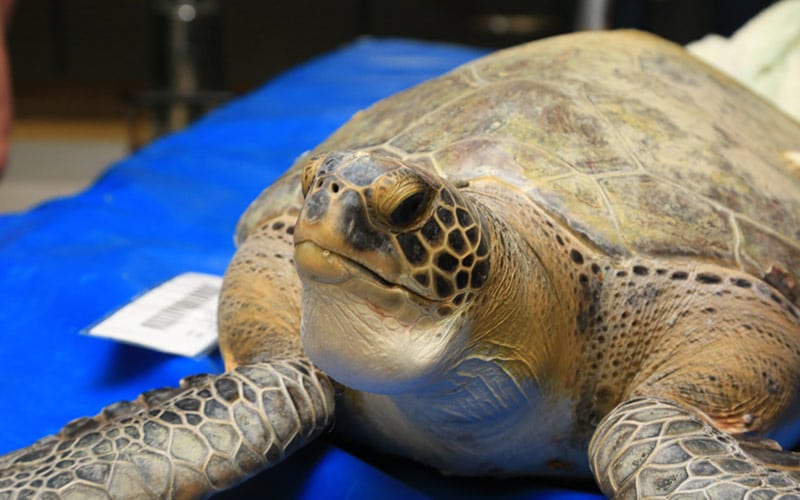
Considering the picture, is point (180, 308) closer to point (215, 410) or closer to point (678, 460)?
point (215, 410)

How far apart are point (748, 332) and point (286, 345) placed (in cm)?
49

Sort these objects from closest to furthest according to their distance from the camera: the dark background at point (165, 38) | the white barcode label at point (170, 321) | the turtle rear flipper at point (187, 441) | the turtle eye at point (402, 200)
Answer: the turtle eye at point (402, 200)
the turtle rear flipper at point (187, 441)
the white barcode label at point (170, 321)
the dark background at point (165, 38)

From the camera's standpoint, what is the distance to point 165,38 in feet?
10.6

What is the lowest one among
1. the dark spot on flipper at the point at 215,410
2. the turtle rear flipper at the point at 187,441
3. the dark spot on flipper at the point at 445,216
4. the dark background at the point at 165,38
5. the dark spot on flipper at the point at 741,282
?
the dark background at the point at 165,38

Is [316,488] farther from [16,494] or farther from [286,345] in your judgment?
[16,494]

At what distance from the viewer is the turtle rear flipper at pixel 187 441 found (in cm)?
81

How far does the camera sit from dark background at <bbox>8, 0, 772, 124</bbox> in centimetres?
339

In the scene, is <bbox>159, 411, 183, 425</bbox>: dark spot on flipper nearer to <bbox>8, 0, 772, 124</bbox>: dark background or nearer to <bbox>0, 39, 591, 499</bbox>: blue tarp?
<bbox>0, 39, 591, 499</bbox>: blue tarp

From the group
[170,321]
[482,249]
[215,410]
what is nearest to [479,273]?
A: [482,249]

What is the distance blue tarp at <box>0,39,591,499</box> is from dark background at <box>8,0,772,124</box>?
72cm

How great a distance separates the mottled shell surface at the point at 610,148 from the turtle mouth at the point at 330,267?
32 cm

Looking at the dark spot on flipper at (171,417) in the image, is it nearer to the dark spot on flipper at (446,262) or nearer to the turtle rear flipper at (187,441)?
the turtle rear flipper at (187,441)

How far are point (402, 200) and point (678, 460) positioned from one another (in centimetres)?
32

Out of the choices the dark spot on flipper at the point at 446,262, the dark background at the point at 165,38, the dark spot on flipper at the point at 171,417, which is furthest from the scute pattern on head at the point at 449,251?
the dark background at the point at 165,38
